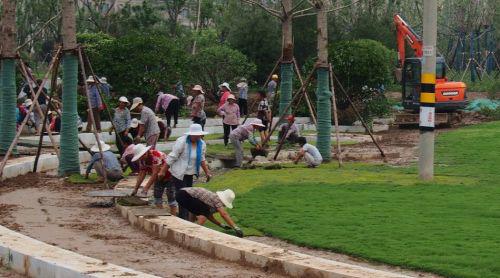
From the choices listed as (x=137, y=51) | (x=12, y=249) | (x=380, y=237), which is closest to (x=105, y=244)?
(x=12, y=249)

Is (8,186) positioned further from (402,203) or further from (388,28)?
(388,28)

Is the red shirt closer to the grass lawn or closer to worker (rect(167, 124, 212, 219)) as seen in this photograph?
worker (rect(167, 124, 212, 219))

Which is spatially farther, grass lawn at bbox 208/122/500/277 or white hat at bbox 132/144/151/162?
white hat at bbox 132/144/151/162

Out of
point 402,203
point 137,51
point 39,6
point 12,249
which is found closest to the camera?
point 12,249

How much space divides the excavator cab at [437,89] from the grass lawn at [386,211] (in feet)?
45.5

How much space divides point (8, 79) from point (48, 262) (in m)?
12.9

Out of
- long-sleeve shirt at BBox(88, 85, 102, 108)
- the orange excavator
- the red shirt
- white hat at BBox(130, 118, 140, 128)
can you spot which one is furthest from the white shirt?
the orange excavator

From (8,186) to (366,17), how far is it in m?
33.2

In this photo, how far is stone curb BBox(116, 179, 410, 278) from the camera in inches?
411

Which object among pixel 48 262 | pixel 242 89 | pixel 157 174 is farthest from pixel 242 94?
pixel 48 262

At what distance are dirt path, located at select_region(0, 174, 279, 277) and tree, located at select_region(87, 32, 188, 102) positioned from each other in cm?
1477

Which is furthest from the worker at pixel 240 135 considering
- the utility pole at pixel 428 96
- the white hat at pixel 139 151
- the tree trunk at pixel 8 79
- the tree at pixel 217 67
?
the tree at pixel 217 67

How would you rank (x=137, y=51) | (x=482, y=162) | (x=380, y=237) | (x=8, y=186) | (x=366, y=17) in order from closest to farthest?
(x=380, y=237) → (x=8, y=186) → (x=482, y=162) → (x=137, y=51) → (x=366, y=17)

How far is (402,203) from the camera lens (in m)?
15.8
